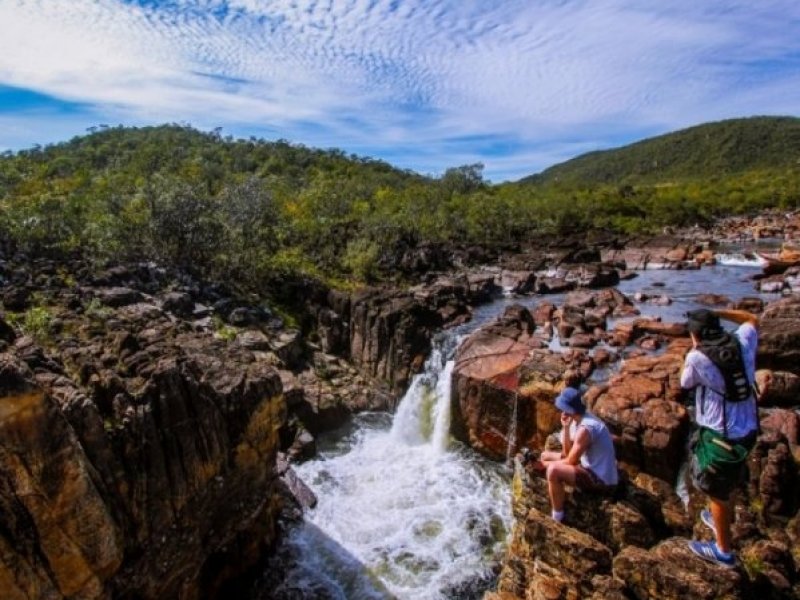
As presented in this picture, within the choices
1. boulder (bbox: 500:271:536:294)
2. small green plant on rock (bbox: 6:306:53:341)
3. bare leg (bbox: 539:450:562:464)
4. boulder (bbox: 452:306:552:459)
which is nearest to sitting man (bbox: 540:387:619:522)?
bare leg (bbox: 539:450:562:464)

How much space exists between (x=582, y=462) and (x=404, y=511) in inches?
335

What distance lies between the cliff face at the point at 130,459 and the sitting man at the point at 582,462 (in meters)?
6.73

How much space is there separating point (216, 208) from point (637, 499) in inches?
1113

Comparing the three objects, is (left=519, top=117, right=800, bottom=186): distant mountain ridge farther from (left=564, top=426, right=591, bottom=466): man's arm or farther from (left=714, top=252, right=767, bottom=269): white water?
(left=564, top=426, right=591, bottom=466): man's arm

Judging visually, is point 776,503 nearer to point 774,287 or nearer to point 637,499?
point 637,499

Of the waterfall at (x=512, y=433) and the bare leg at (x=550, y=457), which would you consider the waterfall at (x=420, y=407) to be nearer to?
the waterfall at (x=512, y=433)

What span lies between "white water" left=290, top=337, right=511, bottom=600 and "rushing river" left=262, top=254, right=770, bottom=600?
28mm

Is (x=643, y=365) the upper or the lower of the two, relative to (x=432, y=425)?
upper

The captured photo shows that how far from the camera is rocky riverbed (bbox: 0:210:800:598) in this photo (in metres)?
7.91

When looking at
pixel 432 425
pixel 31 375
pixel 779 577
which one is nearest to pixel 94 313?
pixel 31 375

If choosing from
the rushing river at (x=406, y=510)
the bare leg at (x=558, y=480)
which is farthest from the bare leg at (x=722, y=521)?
the rushing river at (x=406, y=510)

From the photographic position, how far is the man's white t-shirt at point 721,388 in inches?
268

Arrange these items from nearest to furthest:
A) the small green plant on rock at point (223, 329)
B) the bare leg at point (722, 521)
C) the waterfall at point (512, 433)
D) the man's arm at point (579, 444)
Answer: the bare leg at point (722, 521)
the man's arm at point (579, 444)
the waterfall at point (512, 433)
the small green plant on rock at point (223, 329)

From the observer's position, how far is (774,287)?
32906 millimetres
